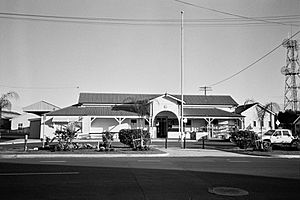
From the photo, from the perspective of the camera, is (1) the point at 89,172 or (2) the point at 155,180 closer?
(2) the point at 155,180

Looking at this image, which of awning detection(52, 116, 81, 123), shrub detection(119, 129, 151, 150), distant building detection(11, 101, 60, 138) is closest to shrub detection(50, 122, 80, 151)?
shrub detection(119, 129, 151, 150)

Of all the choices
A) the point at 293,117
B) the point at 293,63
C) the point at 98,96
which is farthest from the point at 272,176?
the point at 293,117

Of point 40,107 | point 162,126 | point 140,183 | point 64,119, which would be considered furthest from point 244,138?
point 40,107

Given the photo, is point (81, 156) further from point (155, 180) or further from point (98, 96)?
point (98, 96)

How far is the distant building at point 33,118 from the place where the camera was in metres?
43.7

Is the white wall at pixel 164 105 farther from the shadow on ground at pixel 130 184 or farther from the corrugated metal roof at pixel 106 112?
the shadow on ground at pixel 130 184

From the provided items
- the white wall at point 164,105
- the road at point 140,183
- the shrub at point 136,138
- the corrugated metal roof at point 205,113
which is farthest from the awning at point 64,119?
the road at point 140,183

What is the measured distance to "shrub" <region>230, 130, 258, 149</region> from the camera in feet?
80.6

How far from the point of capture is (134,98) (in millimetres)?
49250

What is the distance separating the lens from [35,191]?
8.12 meters

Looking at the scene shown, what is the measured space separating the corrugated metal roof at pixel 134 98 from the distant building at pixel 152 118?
14 cm

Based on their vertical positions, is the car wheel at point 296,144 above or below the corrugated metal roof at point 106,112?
below

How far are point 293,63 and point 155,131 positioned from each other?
32.3 metres

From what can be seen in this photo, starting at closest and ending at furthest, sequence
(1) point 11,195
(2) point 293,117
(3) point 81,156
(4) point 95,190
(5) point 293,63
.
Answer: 1. (1) point 11,195
2. (4) point 95,190
3. (3) point 81,156
4. (5) point 293,63
5. (2) point 293,117
